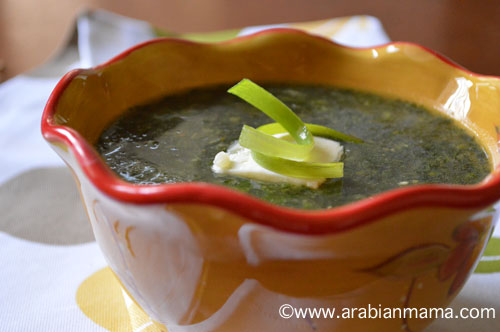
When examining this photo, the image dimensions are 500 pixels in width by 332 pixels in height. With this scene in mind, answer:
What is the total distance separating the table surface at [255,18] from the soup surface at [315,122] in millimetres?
918

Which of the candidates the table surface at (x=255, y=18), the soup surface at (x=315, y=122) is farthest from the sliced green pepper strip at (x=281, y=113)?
the table surface at (x=255, y=18)

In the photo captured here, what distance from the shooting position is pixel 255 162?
109cm

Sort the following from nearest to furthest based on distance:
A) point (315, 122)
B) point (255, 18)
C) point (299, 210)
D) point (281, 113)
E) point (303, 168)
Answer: point (299, 210) → point (303, 168) → point (281, 113) → point (315, 122) → point (255, 18)

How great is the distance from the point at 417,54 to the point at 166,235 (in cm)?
89

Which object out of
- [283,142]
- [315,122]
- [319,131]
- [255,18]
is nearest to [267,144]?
[283,142]

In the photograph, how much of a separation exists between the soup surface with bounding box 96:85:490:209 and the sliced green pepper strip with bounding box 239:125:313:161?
63 mm

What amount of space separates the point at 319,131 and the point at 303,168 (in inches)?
8.2

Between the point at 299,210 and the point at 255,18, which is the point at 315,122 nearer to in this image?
the point at 299,210

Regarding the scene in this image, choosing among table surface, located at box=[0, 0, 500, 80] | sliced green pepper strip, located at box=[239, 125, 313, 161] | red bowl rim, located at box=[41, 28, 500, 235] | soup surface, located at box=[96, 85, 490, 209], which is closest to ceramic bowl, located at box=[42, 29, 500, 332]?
red bowl rim, located at box=[41, 28, 500, 235]

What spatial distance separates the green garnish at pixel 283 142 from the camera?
40.9 inches

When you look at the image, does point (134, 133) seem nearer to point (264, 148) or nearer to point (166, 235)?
point (264, 148)

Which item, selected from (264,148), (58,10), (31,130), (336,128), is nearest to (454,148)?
(336,128)

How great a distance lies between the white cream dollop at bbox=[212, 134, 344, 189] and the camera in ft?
3.45

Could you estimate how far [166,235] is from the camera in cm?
78
